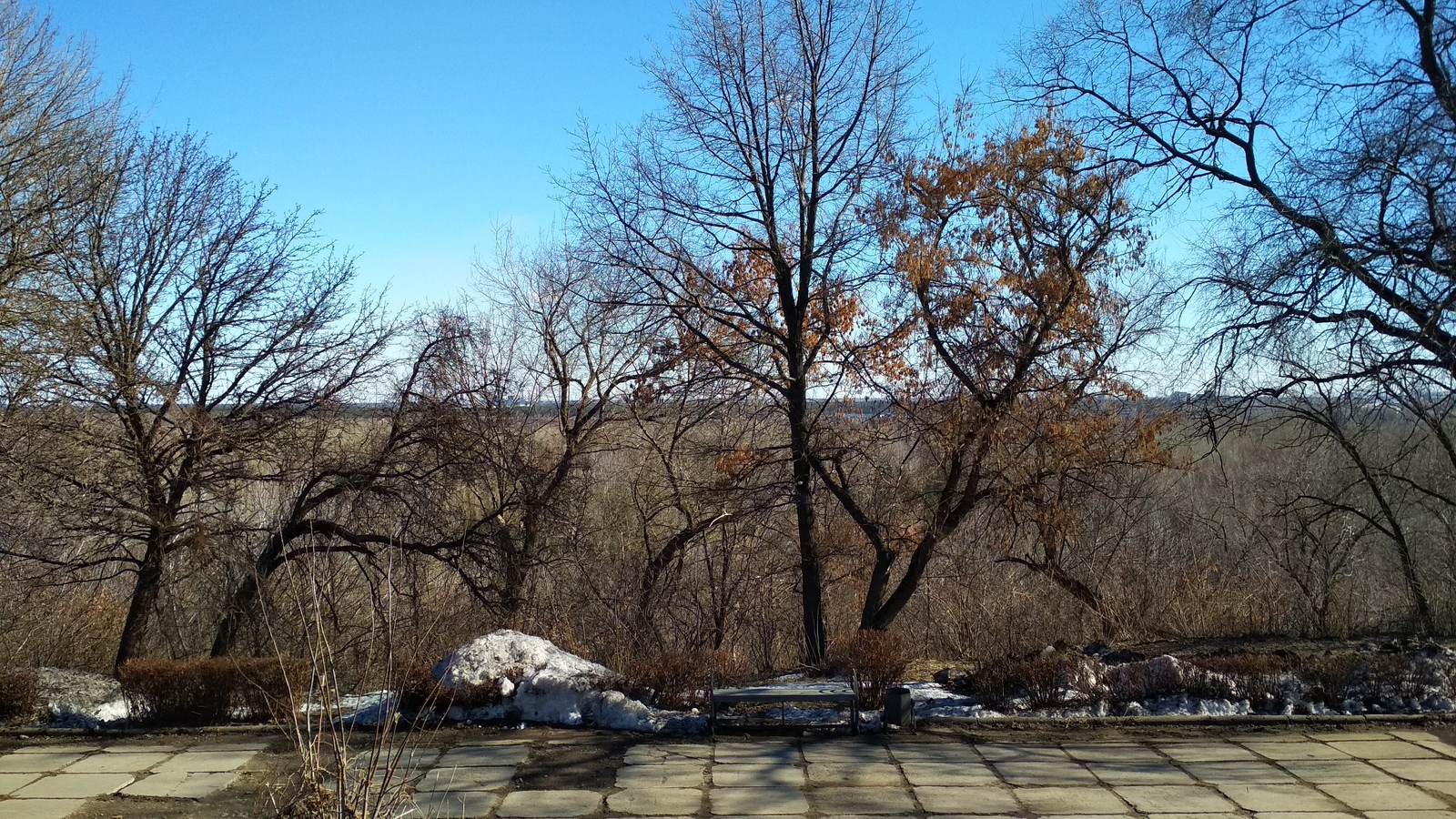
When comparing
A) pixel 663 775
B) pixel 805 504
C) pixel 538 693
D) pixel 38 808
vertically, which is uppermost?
pixel 805 504

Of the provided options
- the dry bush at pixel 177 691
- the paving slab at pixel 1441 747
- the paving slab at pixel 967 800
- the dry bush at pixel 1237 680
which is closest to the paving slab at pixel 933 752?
the paving slab at pixel 967 800

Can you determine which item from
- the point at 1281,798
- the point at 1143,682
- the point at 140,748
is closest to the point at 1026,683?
the point at 1143,682

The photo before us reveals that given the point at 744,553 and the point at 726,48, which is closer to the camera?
the point at 726,48

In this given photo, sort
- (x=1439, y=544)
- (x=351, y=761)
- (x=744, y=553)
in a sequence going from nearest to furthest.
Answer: (x=351, y=761) < (x=1439, y=544) < (x=744, y=553)

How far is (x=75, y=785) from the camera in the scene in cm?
558

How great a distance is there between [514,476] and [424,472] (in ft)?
5.89

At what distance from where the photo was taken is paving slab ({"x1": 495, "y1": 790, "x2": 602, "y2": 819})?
5.14 metres

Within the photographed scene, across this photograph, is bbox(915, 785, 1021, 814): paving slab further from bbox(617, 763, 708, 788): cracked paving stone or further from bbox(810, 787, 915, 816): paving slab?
bbox(617, 763, 708, 788): cracked paving stone

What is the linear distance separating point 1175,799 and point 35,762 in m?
6.95

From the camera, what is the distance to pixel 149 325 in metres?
12.3

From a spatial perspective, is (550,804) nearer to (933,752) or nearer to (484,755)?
(484,755)

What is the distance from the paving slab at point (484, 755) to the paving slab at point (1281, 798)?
4.25m

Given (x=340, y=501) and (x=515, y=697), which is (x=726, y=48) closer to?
(x=340, y=501)

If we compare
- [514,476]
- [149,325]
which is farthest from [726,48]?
[149,325]
